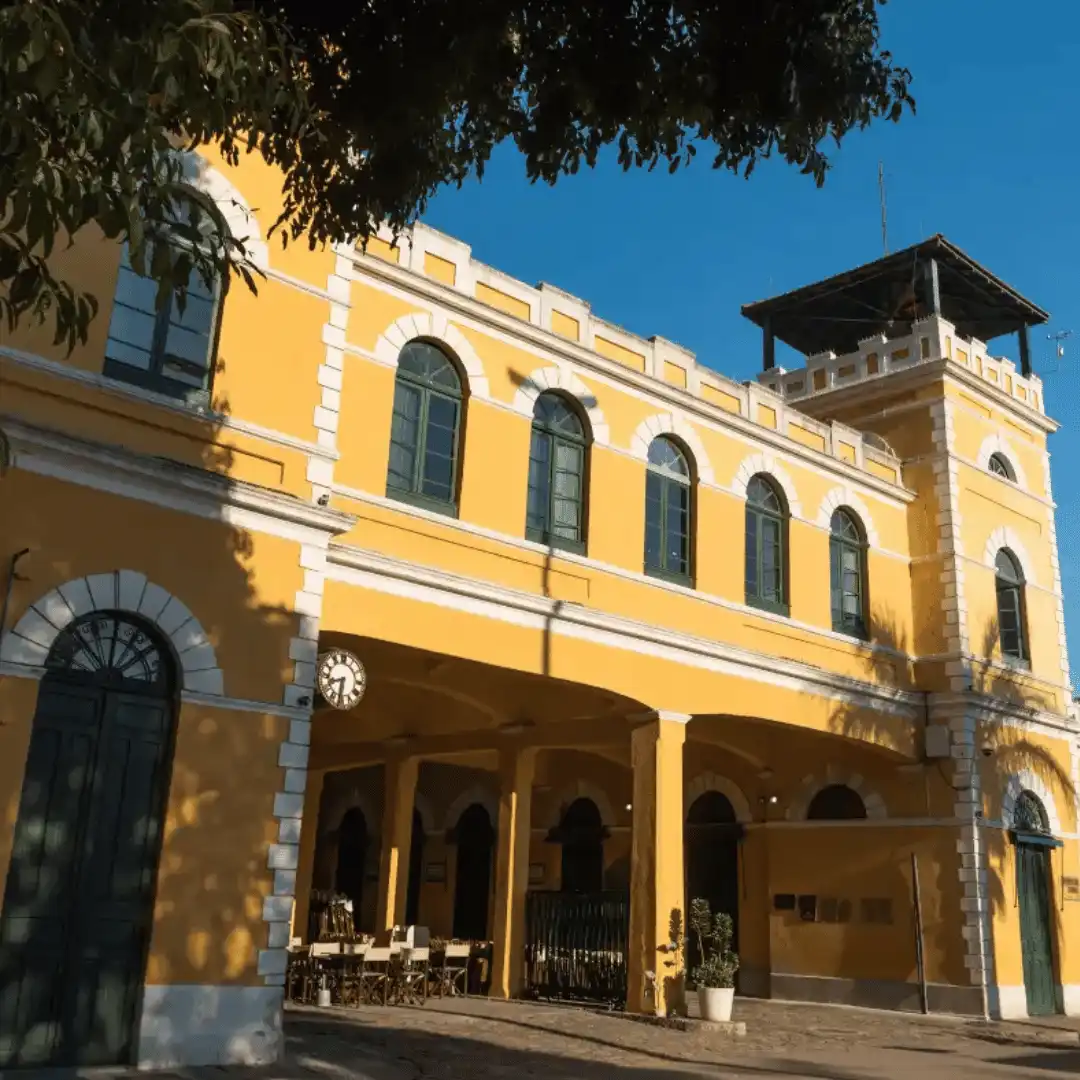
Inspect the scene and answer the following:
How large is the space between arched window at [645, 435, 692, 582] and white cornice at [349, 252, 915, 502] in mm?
642

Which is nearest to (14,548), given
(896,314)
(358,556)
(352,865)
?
(358,556)

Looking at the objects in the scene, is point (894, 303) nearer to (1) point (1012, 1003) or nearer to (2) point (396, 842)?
(1) point (1012, 1003)

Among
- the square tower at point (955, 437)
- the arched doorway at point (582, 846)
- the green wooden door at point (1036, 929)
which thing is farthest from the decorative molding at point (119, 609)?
the green wooden door at point (1036, 929)

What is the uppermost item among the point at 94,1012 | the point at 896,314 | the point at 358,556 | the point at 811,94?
the point at 896,314

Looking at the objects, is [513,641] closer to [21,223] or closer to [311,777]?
[311,777]

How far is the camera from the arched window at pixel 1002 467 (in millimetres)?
20641

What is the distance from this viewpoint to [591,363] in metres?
15.0

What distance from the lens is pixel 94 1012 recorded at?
905cm

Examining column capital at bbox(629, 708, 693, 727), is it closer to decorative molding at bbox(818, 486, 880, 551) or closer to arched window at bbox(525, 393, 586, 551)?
arched window at bbox(525, 393, 586, 551)

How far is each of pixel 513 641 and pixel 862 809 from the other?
8141 millimetres

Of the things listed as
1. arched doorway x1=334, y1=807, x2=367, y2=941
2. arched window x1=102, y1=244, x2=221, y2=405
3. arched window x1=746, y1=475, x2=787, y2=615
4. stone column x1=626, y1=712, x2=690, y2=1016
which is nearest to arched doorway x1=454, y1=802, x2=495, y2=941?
arched doorway x1=334, y1=807, x2=367, y2=941

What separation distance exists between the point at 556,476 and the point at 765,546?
3.95 metres

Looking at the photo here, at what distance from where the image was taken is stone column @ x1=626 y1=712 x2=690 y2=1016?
1389cm

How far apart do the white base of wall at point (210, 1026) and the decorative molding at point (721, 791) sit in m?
11.1
